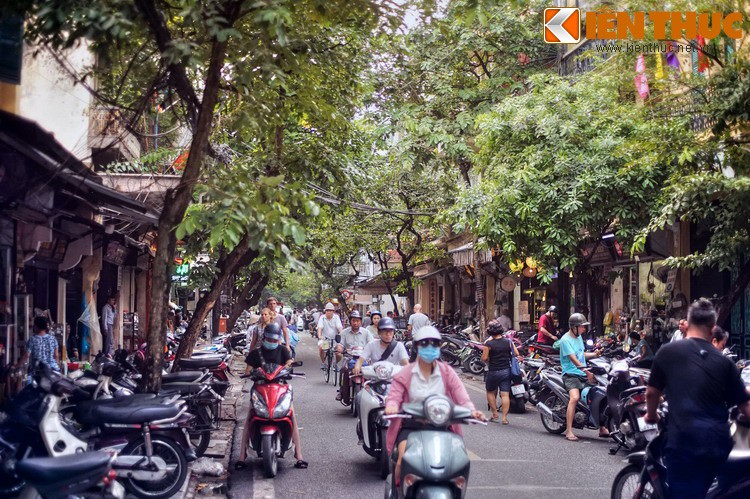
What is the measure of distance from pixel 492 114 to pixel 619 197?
348 centimetres

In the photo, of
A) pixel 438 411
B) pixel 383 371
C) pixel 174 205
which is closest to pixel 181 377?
pixel 174 205

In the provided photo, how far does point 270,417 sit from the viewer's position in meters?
9.23

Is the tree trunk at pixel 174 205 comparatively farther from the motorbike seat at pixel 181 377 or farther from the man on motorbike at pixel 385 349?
the man on motorbike at pixel 385 349

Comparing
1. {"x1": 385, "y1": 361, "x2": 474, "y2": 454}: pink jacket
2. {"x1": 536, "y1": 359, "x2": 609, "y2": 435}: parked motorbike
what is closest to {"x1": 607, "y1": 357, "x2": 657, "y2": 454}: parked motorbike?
{"x1": 536, "y1": 359, "x2": 609, "y2": 435}: parked motorbike

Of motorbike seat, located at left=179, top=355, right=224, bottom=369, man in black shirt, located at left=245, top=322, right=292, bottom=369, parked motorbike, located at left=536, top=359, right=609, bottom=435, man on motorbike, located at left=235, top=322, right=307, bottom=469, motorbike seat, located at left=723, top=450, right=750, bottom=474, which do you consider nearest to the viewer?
motorbike seat, located at left=723, top=450, right=750, bottom=474

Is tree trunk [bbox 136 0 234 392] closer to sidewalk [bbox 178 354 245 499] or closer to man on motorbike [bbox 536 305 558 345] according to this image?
sidewalk [bbox 178 354 245 499]

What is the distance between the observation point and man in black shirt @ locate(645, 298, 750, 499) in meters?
5.30

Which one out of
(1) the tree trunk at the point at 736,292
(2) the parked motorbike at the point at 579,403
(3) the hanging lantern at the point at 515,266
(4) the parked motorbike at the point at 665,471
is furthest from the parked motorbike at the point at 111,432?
(3) the hanging lantern at the point at 515,266

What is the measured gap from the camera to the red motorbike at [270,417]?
9133 millimetres

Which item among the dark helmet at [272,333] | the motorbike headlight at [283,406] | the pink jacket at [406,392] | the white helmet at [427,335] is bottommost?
the motorbike headlight at [283,406]

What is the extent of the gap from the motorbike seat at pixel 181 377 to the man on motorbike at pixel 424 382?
4.04m

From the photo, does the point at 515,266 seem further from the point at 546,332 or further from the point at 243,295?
the point at 243,295

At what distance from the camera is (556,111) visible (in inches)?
704

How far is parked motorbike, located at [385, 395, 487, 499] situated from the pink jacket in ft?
1.26
